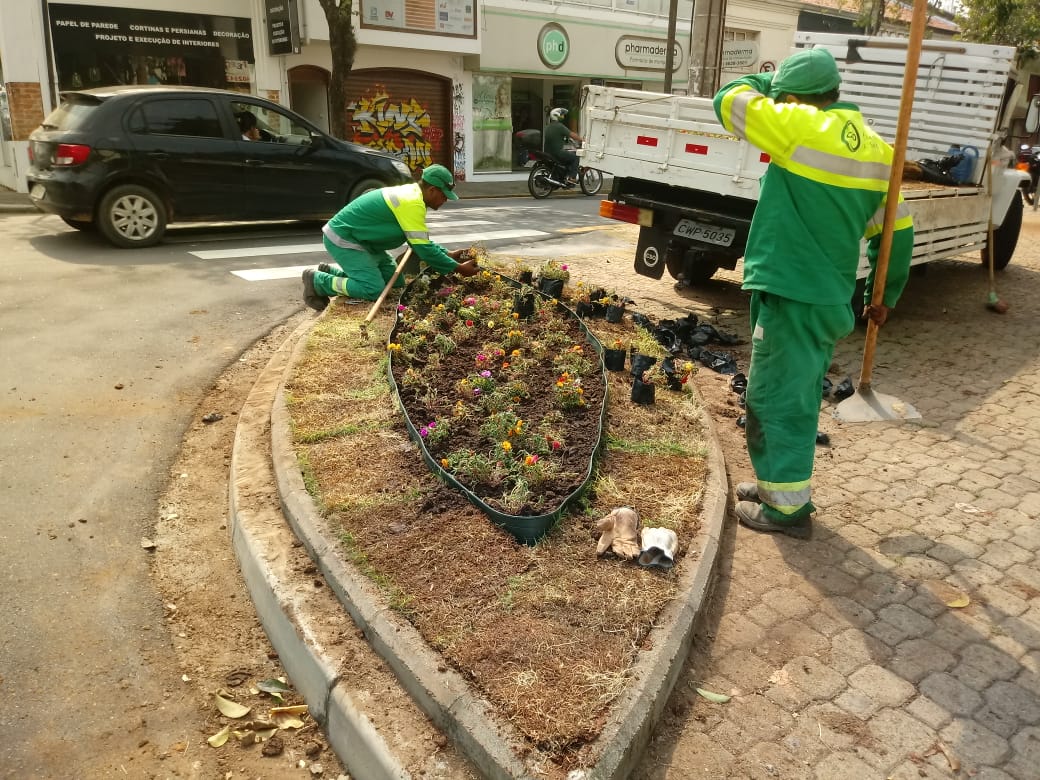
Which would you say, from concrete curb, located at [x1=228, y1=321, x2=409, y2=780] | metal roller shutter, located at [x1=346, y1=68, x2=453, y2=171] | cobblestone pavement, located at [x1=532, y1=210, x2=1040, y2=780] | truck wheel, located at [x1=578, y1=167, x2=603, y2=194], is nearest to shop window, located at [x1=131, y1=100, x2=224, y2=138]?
concrete curb, located at [x1=228, y1=321, x2=409, y2=780]

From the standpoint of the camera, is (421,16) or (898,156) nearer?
(898,156)

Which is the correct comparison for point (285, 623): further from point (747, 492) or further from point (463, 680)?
point (747, 492)

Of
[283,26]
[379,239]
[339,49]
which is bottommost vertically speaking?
[379,239]

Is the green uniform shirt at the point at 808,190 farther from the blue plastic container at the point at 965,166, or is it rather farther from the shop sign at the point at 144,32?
the shop sign at the point at 144,32

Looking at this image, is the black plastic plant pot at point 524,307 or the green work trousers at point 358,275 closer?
the black plastic plant pot at point 524,307

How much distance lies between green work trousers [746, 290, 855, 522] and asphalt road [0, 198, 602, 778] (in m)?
2.55

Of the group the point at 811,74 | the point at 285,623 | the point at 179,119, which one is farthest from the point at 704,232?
the point at 179,119

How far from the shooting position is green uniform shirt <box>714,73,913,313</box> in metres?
3.42

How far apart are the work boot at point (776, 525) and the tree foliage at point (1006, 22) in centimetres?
2731

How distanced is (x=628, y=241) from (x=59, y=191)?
6.91 m

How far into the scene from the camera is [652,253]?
25.9 ft

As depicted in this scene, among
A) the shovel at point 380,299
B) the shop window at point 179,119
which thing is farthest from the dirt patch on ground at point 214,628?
the shop window at point 179,119

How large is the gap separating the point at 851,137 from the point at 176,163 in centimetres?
806

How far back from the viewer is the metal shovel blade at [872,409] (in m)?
4.39
